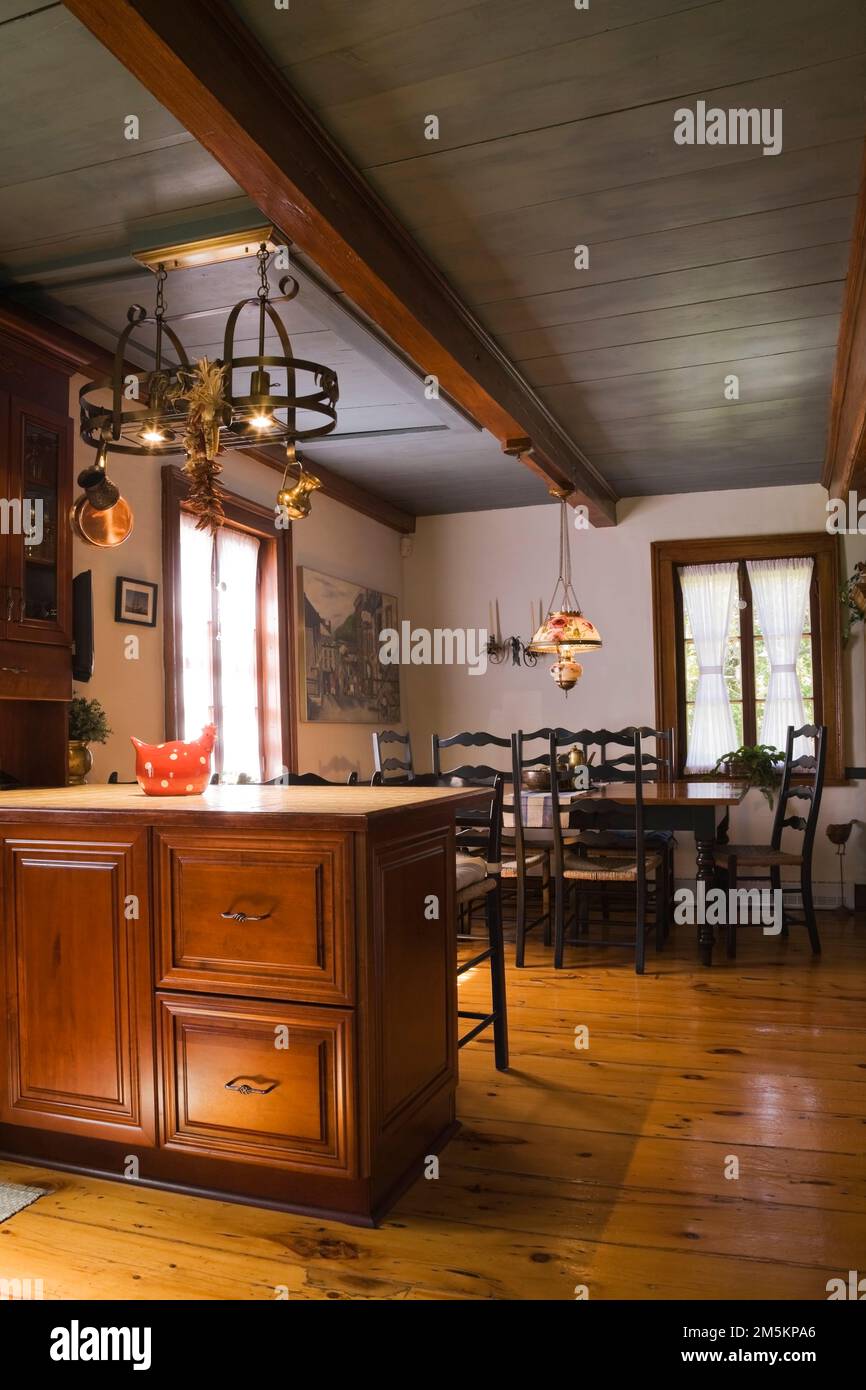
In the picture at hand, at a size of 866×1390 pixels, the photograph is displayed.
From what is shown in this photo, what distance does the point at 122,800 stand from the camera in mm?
2689

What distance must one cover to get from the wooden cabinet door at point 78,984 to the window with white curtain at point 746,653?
5039 millimetres

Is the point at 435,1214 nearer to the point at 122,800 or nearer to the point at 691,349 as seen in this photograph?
the point at 122,800

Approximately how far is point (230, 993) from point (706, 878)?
10.1 feet

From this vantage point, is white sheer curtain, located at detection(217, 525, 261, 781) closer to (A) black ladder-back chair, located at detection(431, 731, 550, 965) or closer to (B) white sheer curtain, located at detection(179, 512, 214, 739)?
(B) white sheer curtain, located at detection(179, 512, 214, 739)

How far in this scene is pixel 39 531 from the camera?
→ 358cm

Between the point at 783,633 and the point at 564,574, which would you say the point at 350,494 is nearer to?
the point at 564,574

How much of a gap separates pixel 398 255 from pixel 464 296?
0.50 metres

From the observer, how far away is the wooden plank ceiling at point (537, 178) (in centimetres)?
231

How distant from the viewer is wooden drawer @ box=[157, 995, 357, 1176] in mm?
2238

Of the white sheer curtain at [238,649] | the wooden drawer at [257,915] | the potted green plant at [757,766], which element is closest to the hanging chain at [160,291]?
the white sheer curtain at [238,649]

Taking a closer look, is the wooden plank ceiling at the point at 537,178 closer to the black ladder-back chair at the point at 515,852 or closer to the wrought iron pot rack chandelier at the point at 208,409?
the wrought iron pot rack chandelier at the point at 208,409

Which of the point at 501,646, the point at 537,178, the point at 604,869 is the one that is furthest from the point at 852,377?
the point at 501,646
